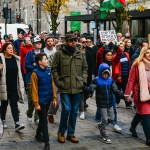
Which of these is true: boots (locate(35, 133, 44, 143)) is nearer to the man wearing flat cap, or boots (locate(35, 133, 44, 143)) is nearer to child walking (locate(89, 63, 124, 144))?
the man wearing flat cap

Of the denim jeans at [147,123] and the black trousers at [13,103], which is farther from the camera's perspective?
the black trousers at [13,103]

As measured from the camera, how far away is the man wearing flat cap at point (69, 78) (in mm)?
8375

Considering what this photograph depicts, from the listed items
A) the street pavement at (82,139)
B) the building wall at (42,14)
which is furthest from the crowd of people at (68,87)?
the building wall at (42,14)

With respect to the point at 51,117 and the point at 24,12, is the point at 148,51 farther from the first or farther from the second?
the point at 24,12

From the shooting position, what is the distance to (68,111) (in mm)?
8383

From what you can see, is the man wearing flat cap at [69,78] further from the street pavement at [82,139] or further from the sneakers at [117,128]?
the sneakers at [117,128]

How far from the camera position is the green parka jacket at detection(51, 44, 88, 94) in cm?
836

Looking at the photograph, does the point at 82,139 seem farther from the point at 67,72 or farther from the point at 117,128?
the point at 67,72

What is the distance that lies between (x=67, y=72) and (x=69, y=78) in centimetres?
11

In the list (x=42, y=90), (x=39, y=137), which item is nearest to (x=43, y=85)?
(x=42, y=90)

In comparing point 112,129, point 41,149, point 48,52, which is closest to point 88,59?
point 48,52

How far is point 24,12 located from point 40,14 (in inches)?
326

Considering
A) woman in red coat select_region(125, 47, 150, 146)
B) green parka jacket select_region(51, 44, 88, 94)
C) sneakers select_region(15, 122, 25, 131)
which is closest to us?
woman in red coat select_region(125, 47, 150, 146)

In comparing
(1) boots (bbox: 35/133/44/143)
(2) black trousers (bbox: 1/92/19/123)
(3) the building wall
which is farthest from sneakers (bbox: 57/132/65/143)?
(3) the building wall
